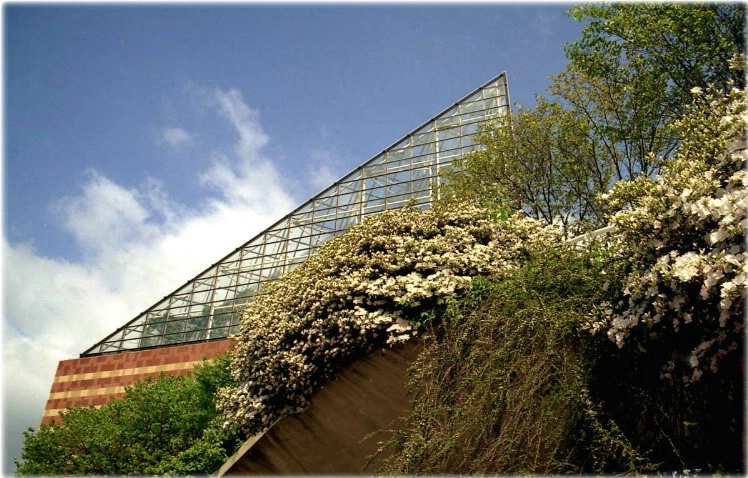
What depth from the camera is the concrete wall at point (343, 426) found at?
6.66 metres

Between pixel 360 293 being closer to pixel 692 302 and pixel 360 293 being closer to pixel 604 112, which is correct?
pixel 692 302

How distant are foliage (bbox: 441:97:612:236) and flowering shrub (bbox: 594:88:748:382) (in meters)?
9.85

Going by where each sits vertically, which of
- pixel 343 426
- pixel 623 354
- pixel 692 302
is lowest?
pixel 343 426

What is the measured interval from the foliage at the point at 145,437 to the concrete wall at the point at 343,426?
2.49 m


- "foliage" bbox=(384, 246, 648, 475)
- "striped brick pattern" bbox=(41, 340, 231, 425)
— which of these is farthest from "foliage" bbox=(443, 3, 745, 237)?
"striped brick pattern" bbox=(41, 340, 231, 425)

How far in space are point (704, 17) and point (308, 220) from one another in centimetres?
2282

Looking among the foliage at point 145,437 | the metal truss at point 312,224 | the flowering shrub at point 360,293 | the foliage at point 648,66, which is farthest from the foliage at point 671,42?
the metal truss at point 312,224

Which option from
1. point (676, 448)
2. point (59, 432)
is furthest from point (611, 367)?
point (59, 432)

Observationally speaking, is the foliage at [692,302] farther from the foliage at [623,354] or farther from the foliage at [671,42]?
the foliage at [671,42]

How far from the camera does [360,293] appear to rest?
293 inches

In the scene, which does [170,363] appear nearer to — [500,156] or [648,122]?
[500,156]

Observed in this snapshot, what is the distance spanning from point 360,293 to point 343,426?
1700mm

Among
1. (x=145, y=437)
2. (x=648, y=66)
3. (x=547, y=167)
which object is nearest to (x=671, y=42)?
(x=648, y=66)

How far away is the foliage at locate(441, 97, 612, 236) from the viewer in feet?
50.4
